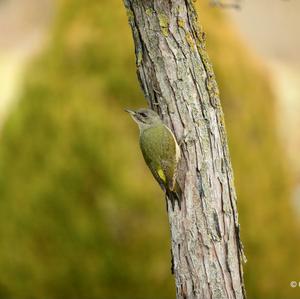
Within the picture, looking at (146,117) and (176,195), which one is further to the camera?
(146,117)

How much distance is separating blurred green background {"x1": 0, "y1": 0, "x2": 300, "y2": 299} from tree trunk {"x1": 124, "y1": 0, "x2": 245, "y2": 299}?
8.62 ft

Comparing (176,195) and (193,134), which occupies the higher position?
(193,134)

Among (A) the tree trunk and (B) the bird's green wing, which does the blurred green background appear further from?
(A) the tree trunk

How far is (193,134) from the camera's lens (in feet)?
15.5

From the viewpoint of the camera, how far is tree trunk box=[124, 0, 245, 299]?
4.68 meters

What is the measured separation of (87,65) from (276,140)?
202cm

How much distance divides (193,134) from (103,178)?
111 inches

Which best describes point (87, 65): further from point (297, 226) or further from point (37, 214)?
point (297, 226)

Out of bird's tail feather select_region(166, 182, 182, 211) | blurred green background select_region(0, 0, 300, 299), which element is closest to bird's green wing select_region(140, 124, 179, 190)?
bird's tail feather select_region(166, 182, 182, 211)

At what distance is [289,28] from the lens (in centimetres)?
2042

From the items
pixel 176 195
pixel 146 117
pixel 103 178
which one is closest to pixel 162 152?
pixel 146 117

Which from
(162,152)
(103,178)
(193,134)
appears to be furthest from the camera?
(103,178)

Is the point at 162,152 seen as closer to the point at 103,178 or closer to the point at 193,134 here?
the point at 193,134

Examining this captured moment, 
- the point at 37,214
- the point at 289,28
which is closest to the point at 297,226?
the point at 37,214
